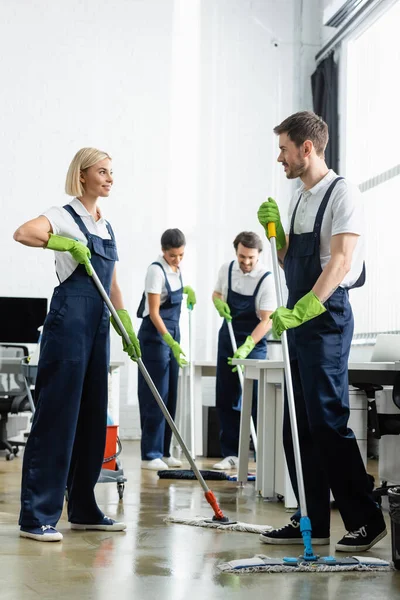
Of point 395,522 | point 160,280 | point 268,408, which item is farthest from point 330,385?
point 160,280

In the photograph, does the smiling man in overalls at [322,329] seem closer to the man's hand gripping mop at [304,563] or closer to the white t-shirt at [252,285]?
the man's hand gripping mop at [304,563]

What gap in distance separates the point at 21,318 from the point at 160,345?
1.79 meters

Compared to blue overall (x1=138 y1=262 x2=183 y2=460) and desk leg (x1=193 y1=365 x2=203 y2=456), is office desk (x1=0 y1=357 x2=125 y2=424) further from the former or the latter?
desk leg (x1=193 y1=365 x2=203 y2=456)

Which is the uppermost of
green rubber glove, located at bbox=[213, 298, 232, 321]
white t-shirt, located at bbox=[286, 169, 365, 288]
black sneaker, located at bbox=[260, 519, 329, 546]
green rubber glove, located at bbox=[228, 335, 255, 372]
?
white t-shirt, located at bbox=[286, 169, 365, 288]

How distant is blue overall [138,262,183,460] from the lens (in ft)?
16.4

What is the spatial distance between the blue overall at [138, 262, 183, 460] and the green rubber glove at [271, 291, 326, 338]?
8.15ft

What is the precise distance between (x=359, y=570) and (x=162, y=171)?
5.43m

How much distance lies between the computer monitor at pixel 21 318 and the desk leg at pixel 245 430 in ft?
7.85

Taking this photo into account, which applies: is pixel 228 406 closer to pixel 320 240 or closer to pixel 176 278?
pixel 176 278

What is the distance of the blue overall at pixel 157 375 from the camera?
4984mm

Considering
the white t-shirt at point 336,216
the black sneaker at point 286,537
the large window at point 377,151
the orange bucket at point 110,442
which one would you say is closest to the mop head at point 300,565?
the black sneaker at point 286,537

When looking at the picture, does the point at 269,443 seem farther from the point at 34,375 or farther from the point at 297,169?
the point at 34,375

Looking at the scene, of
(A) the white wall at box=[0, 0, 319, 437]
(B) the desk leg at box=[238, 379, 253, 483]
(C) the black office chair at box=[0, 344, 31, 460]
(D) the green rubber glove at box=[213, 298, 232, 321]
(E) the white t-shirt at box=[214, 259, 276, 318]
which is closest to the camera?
(B) the desk leg at box=[238, 379, 253, 483]

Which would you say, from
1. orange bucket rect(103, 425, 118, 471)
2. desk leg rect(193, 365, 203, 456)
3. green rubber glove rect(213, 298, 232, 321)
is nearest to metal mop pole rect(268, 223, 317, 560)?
orange bucket rect(103, 425, 118, 471)
